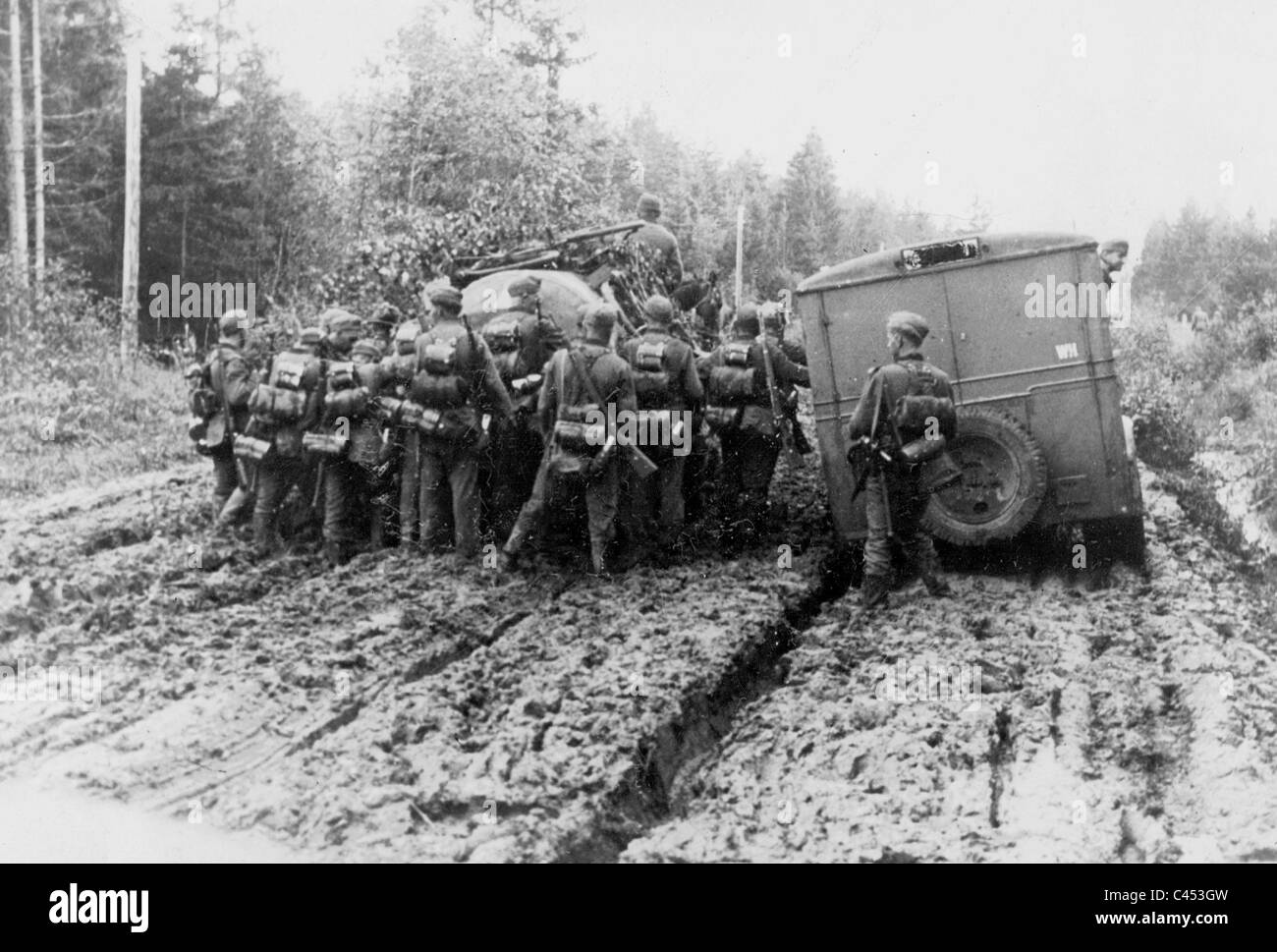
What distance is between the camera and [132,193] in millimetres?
17109

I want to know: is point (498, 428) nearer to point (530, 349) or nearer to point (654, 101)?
point (530, 349)

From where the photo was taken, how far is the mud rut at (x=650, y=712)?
5.35m

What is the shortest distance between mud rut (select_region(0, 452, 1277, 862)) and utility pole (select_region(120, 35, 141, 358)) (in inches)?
311

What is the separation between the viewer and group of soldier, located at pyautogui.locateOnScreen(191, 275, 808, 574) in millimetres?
9031

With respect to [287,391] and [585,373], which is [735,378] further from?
[287,391]

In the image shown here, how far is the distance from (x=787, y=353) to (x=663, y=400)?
1.25 metres

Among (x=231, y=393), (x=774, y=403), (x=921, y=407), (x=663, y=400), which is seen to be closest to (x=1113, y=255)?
(x=921, y=407)

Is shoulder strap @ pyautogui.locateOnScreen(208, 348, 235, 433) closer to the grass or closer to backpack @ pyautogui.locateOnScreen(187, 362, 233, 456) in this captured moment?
backpack @ pyautogui.locateOnScreen(187, 362, 233, 456)

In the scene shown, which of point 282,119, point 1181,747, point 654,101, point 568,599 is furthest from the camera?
point 282,119

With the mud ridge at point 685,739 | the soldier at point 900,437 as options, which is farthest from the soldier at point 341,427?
the soldier at point 900,437

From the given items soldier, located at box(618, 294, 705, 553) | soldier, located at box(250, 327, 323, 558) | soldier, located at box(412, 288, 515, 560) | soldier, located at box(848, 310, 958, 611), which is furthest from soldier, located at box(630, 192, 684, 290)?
soldier, located at box(848, 310, 958, 611)
